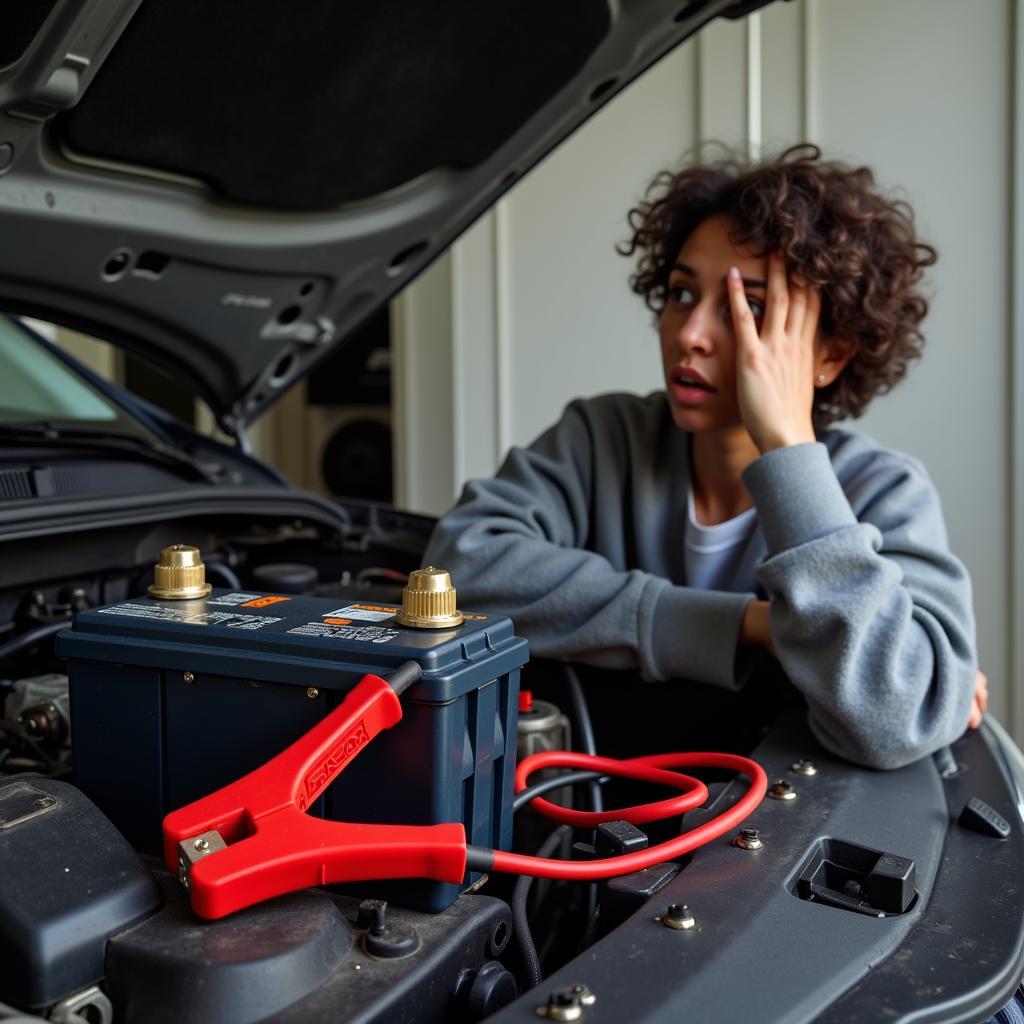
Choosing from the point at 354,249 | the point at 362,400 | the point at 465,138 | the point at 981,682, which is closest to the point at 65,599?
the point at 354,249

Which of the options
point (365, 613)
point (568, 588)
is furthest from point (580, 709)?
point (365, 613)

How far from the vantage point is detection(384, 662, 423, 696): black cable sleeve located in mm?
591

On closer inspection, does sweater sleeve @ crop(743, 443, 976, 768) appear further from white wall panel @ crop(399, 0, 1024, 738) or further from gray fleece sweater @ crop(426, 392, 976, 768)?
white wall panel @ crop(399, 0, 1024, 738)

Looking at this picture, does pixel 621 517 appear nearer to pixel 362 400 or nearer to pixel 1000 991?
pixel 1000 991

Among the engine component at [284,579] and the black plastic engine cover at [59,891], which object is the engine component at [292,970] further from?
the engine component at [284,579]

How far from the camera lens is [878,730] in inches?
34.6

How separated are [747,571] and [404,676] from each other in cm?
70

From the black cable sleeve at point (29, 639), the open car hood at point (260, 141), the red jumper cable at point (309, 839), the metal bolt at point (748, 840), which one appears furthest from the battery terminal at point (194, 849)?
the open car hood at point (260, 141)

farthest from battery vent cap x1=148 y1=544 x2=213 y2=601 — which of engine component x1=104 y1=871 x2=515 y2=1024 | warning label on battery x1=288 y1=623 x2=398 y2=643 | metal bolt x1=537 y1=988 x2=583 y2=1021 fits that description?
metal bolt x1=537 y1=988 x2=583 y2=1021

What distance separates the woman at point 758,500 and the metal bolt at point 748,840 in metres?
0.21

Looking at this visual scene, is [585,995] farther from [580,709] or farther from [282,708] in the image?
[580,709]

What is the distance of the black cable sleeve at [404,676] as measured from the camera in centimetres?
59

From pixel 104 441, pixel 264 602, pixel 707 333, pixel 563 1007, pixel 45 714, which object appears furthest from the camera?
pixel 104 441

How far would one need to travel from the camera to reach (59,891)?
0.54 m
